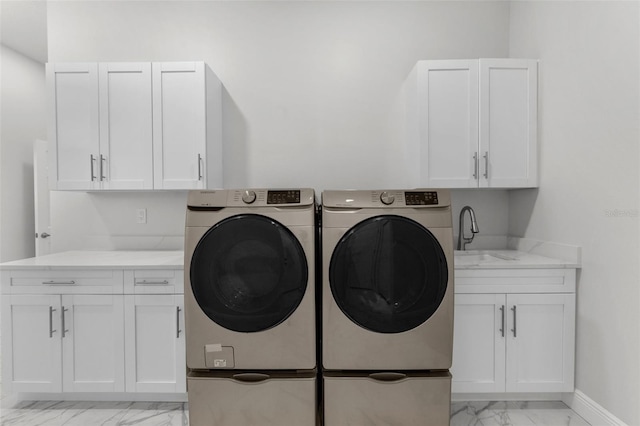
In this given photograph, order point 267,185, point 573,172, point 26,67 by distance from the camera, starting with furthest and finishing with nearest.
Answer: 1. point 26,67
2. point 267,185
3. point 573,172

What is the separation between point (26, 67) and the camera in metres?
4.08

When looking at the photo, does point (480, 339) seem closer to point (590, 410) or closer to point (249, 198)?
point (590, 410)

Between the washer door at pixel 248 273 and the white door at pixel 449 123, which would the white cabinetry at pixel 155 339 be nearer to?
the washer door at pixel 248 273

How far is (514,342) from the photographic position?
2.06 metres

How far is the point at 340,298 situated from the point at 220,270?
0.57 metres

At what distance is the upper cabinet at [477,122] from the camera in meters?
2.36

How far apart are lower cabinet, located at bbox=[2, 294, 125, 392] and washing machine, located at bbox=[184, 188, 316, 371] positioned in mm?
693

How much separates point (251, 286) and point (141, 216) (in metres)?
1.50

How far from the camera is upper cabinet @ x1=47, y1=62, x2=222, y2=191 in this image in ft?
7.73

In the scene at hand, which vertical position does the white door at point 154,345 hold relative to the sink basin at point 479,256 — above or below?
below

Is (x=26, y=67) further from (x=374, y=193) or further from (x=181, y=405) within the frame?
(x=374, y=193)

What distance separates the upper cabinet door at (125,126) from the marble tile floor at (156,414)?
133 centimetres

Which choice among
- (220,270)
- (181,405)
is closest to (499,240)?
(220,270)

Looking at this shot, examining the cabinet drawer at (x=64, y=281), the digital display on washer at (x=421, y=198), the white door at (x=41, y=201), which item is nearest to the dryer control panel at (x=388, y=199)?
the digital display on washer at (x=421, y=198)
